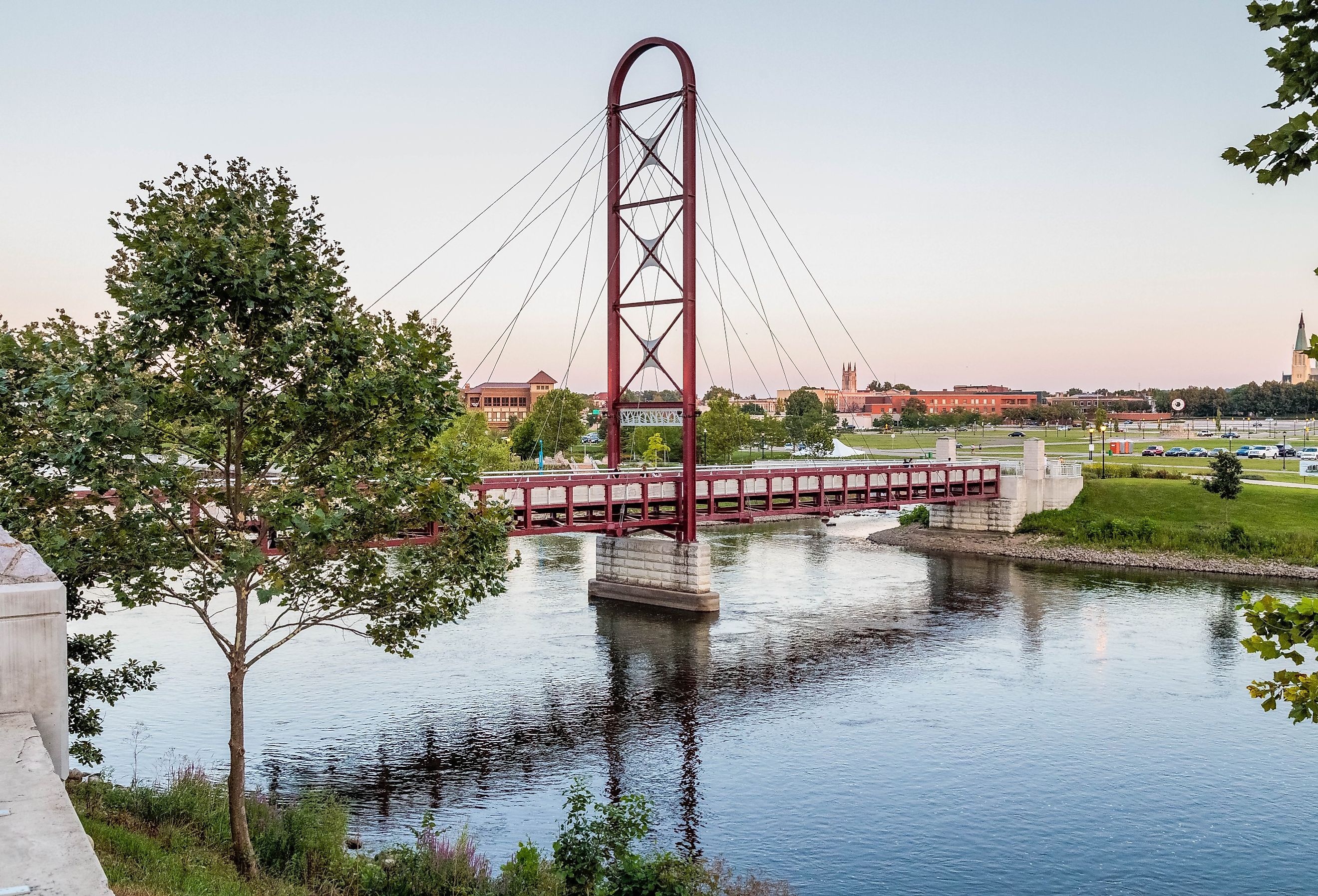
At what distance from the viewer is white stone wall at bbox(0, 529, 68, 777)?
24.6 ft

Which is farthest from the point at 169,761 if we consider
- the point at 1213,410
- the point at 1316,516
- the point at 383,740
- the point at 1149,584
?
the point at 1213,410

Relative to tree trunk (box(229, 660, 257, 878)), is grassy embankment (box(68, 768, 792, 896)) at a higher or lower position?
lower

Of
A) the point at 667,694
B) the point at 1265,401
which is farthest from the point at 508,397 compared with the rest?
the point at 667,694

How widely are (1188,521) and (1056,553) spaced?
7168 millimetres

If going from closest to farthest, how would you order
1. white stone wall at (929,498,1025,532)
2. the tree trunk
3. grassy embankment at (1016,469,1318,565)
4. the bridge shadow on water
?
the tree trunk < the bridge shadow on water < grassy embankment at (1016,469,1318,565) < white stone wall at (929,498,1025,532)

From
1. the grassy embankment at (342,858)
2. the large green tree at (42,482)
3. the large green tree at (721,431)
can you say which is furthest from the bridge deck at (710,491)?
the large green tree at (721,431)

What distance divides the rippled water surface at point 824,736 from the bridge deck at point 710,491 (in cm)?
397

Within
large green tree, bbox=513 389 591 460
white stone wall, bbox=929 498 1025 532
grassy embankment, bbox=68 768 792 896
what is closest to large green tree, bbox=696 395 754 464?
large green tree, bbox=513 389 591 460

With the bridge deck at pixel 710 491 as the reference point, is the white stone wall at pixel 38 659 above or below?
above

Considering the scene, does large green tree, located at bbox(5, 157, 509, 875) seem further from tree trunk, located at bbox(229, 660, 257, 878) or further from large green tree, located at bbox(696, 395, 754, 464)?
large green tree, located at bbox(696, 395, 754, 464)

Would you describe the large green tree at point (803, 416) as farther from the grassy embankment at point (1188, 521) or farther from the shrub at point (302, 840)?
the shrub at point (302, 840)

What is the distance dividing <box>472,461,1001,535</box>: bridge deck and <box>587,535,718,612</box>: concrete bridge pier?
113cm

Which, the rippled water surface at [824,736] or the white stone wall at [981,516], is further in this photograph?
the white stone wall at [981,516]

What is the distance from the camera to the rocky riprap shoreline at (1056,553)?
50.8 m
